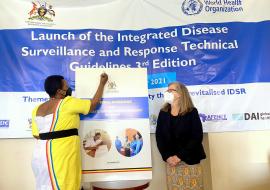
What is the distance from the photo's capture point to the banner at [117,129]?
248 centimetres

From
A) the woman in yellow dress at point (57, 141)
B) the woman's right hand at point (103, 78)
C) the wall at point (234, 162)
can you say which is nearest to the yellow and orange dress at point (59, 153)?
the woman in yellow dress at point (57, 141)

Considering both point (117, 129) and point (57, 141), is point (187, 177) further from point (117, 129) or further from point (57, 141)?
point (57, 141)

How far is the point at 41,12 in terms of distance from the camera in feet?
9.80

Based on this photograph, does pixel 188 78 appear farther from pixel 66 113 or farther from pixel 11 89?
pixel 11 89

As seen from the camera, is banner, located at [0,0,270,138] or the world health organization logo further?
the world health organization logo

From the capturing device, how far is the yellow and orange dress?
212cm

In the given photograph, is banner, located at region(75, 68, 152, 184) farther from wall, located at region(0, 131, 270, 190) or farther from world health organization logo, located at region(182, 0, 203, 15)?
world health organization logo, located at region(182, 0, 203, 15)

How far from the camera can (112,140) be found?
99.2 inches

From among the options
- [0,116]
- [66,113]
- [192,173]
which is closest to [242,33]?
[192,173]

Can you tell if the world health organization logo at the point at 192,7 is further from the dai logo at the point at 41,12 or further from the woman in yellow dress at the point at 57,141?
the woman in yellow dress at the point at 57,141

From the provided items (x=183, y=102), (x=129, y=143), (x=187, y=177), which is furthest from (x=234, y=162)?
(x=129, y=143)

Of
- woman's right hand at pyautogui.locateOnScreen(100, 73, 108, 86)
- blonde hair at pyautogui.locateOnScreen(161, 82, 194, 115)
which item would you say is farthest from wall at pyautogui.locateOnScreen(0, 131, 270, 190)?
woman's right hand at pyautogui.locateOnScreen(100, 73, 108, 86)

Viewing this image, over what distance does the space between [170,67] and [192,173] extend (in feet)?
3.51

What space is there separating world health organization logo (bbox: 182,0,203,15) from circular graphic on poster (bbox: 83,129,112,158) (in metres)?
1.51
